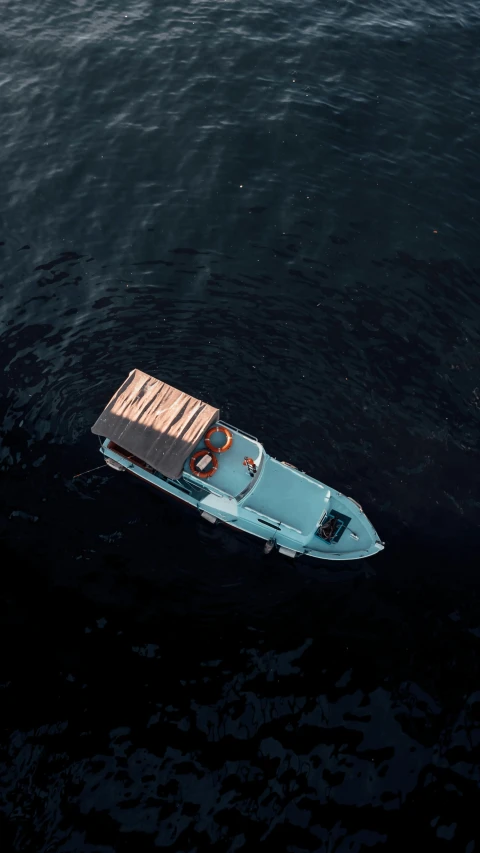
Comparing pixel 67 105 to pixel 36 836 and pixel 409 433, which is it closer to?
pixel 409 433

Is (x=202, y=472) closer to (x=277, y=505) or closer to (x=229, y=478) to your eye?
(x=229, y=478)

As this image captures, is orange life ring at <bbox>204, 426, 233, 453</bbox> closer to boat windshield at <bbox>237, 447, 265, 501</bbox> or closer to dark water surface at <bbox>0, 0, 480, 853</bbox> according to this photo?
boat windshield at <bbox>237, 447, 265, 501</bbox>

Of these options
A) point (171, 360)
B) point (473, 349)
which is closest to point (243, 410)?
point (171, 360)

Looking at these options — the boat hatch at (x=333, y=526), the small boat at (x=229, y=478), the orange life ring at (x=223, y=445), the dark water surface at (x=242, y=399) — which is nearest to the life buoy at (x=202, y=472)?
the small boat at (x=229, y=478)

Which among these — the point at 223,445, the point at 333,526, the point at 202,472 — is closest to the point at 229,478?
the point at 202,472

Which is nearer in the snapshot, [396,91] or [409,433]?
[409,433]

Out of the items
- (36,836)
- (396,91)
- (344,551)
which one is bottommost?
(36,836)
